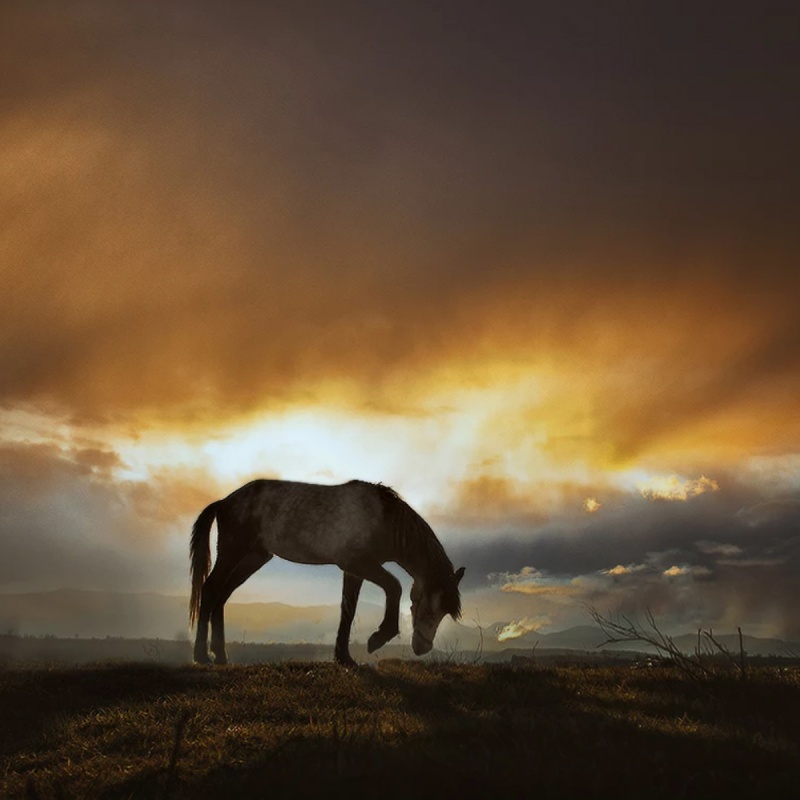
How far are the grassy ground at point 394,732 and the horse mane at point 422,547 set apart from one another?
7.83 feet

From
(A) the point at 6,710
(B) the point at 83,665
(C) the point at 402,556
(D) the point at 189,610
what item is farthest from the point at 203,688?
(D) the point at 189,610

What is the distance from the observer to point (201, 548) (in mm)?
18531

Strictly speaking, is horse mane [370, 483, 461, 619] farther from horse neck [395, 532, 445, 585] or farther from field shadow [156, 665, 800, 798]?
field shadow [156, 665, 800, 798]

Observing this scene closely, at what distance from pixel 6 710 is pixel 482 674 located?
651cm

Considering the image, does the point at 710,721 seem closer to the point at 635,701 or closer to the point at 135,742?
the point at 635,701

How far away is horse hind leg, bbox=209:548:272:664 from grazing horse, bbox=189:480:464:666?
0.02 metres

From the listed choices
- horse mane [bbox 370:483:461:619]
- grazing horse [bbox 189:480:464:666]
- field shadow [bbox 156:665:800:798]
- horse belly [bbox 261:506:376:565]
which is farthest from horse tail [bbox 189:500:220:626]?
field shadow [bbox 156:665:800:798]

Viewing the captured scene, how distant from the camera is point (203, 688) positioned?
1147cm

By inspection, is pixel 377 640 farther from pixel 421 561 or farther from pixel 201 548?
pixel 201 548

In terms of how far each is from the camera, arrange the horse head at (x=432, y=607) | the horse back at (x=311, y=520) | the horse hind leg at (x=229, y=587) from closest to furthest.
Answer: the horse head at (x=432, y=607) → the horse back at (x=311, y=520) → the horse hind leg at (x=229, y=587)

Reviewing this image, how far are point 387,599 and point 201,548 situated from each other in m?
5.30

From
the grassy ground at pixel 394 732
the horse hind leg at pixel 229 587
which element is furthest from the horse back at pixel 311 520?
the grassy ground at pixel 394 732

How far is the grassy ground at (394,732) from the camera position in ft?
18.5

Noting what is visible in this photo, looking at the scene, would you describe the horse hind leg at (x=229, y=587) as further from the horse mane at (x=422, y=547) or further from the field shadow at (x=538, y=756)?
the field shadow at (x=538, y=756)
